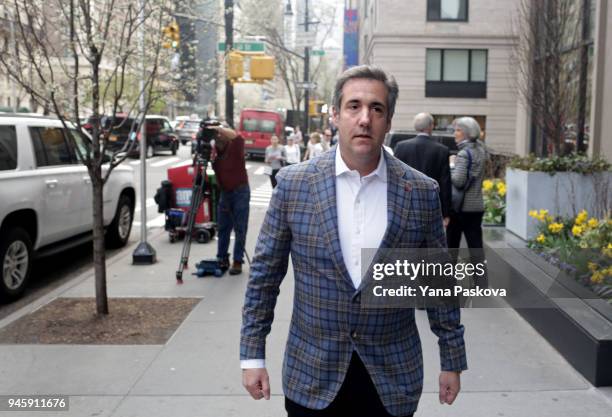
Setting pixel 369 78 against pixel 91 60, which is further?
pixel 91 60

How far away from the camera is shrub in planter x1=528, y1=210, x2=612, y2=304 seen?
6348 mm

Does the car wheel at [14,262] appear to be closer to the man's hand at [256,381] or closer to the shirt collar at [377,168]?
the man's hand at [256,381]

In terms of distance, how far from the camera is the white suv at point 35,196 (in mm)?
7914

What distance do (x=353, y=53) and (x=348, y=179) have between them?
166 ft

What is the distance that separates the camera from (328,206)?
9.00 feet

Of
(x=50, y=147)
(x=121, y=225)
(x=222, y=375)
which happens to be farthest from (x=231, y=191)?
(x=222, y=375)

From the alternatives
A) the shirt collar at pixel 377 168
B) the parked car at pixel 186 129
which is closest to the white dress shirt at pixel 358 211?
the shirt collar at pixel 377 168

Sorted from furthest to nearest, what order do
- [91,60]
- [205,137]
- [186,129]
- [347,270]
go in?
1. [186,129]
2. [205,137]
3. [91,60]
4. [347,270]

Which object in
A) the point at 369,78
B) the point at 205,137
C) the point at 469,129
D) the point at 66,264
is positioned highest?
the point at 369,78

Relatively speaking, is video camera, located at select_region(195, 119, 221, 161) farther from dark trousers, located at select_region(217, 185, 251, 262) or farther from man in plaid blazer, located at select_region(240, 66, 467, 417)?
man in plaid blazer, located at select_region(240, 66, 467, 417)

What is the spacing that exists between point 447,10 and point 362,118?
3414 cm

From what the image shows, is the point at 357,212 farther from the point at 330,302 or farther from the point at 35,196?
the point at 35,196

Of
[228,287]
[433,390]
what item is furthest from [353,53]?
[433,390]

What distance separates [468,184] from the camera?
7.68 metres
